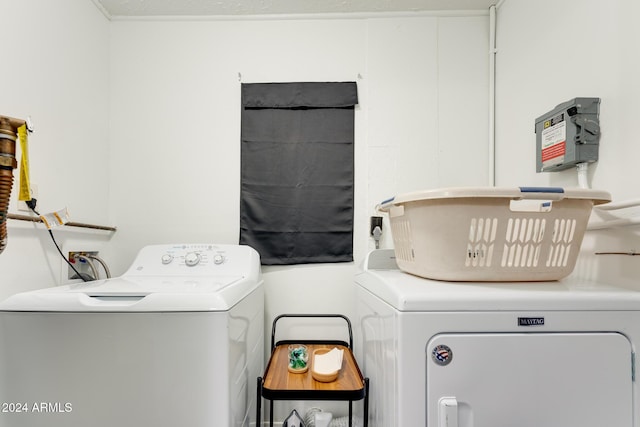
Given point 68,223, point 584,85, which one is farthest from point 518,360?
point 68,223

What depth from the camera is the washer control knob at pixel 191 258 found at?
1.47 m

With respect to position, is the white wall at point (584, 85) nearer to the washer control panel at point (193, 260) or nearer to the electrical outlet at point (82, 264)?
the washer control panel at point (193, 260)

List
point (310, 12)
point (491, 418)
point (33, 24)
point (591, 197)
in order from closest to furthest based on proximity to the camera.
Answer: point (491, 418) → point (591, 197) → point (33, 24) → point (310, 12)

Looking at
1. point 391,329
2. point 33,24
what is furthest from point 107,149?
point 391,329

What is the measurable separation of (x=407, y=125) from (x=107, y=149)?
Result: 1.70 meters

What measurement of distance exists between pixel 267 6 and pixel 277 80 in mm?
381

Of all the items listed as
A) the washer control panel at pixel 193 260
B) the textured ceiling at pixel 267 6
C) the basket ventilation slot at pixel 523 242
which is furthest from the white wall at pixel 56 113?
the basket ventilation slot at pixel 523 242

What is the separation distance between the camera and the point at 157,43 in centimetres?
180

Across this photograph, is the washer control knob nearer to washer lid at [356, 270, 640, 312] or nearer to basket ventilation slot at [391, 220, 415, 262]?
basket ventilation slot at [391, 220, 415, 262]

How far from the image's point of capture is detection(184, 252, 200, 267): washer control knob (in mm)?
1471

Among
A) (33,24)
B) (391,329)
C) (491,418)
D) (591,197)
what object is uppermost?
(33,24)

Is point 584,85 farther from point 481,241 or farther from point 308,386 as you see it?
point 308,386

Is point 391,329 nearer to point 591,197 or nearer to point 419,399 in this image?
point 419,399

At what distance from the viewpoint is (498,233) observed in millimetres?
867
